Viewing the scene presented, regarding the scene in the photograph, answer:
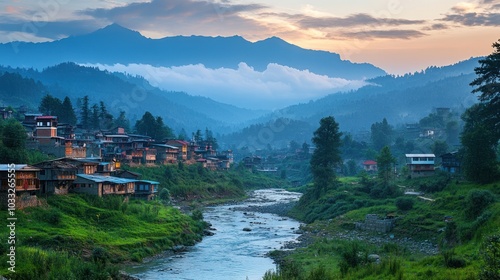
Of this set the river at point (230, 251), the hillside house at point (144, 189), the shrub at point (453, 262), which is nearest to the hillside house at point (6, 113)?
the hillside house at point (144, 189)

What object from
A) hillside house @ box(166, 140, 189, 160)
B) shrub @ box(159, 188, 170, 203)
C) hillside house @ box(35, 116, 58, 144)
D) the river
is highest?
hillside house @ box(35, 116, 58, 144)

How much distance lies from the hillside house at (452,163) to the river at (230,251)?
864 inches

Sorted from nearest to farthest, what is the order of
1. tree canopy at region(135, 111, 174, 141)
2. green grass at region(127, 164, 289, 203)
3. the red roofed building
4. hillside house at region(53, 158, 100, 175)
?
hillside house at region(53, 158, 100, 175), green grass at region(127, 164, 289, 203), tree canopy at region(135, 111, 174, 141), the red roofed building

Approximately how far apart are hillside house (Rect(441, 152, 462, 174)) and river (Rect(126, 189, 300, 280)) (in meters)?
21.9

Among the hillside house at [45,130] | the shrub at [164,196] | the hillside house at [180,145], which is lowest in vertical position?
the shrub at [164,196]

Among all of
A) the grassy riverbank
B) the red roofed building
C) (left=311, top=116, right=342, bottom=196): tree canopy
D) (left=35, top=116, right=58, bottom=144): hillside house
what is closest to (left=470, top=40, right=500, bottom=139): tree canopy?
the grassy riverbank

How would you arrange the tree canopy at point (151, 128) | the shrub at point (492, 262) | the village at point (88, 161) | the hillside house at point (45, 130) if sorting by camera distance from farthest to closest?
Result: the tree canopy at point (151, 128) < the hillside house at point (45, 130) < the village at point (88, 161) < the shrub at point (492, 262)

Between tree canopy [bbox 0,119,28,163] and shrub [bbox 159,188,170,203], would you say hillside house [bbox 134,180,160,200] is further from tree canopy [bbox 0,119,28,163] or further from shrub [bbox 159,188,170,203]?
tree canopy [bbox 0,119,28,163]

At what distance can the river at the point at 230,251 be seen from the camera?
3759 cm

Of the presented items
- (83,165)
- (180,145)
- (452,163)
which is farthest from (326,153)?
(83,165)

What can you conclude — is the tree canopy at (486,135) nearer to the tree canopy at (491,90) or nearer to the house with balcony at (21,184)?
the tree canopy at (491,90)

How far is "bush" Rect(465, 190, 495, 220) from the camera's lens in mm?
39000

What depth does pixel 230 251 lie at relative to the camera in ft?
152

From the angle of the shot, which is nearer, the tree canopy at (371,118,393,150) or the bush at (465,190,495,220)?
the bush at (465,190,495,220)
